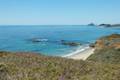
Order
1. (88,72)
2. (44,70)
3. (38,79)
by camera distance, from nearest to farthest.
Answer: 1. (38,79)
2. (44,70)
3. (88,72)

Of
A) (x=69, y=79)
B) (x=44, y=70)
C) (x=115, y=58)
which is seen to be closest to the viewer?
(x=69, y=79)

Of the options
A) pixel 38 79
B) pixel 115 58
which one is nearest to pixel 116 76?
pixel 38 79

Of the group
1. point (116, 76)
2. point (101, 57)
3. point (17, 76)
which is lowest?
point (101, 57)

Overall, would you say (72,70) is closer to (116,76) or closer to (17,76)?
(116,76)

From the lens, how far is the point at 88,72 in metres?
7.73

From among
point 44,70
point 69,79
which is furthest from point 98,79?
point 44,70

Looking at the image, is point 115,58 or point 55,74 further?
point 115,58

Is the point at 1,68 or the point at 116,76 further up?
the point at 1,68

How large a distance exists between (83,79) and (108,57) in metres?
19.3

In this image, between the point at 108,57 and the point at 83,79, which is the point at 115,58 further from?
the point at 83,79

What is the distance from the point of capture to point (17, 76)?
19.0ft

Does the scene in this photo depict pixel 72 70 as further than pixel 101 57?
No

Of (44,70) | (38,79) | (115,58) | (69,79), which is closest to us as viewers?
(38,79)

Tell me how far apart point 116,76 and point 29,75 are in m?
2.68
